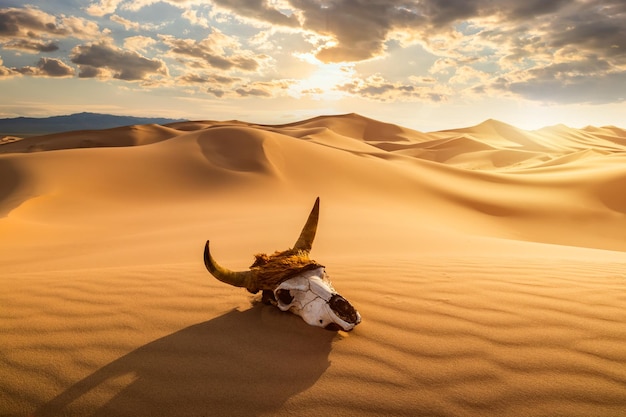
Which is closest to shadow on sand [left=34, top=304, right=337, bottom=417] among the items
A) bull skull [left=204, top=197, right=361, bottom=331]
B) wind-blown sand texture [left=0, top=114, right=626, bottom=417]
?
wind-blown sand texture [left=0, top=114, right=626, bottom=417]

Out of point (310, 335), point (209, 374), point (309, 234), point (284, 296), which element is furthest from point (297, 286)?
point (209, 374)

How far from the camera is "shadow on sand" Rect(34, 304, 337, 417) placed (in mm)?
1852

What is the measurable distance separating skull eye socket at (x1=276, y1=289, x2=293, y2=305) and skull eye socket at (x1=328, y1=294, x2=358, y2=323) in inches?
14.4

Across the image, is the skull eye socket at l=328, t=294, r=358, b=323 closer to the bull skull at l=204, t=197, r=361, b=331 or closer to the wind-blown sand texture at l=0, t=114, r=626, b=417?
the bull skull at l=204, t=197, r=361, b=331

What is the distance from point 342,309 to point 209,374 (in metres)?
0.89

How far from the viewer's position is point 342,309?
2.37 metres

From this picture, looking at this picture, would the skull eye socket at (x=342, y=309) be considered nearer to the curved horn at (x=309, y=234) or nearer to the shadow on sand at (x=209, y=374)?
the shadow on sand at (x=209, y=374)

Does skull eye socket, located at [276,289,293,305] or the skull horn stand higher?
the skull horn

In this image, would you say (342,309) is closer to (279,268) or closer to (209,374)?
(279,268)

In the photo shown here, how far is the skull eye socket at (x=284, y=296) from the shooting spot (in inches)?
103

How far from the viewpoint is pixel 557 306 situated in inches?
111

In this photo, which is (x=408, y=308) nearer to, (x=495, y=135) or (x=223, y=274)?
(x=223, y=274)

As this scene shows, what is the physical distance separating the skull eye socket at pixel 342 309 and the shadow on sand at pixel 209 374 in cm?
20

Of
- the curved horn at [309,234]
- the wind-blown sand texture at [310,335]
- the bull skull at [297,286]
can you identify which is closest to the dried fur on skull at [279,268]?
the bull skull at [297,286]
